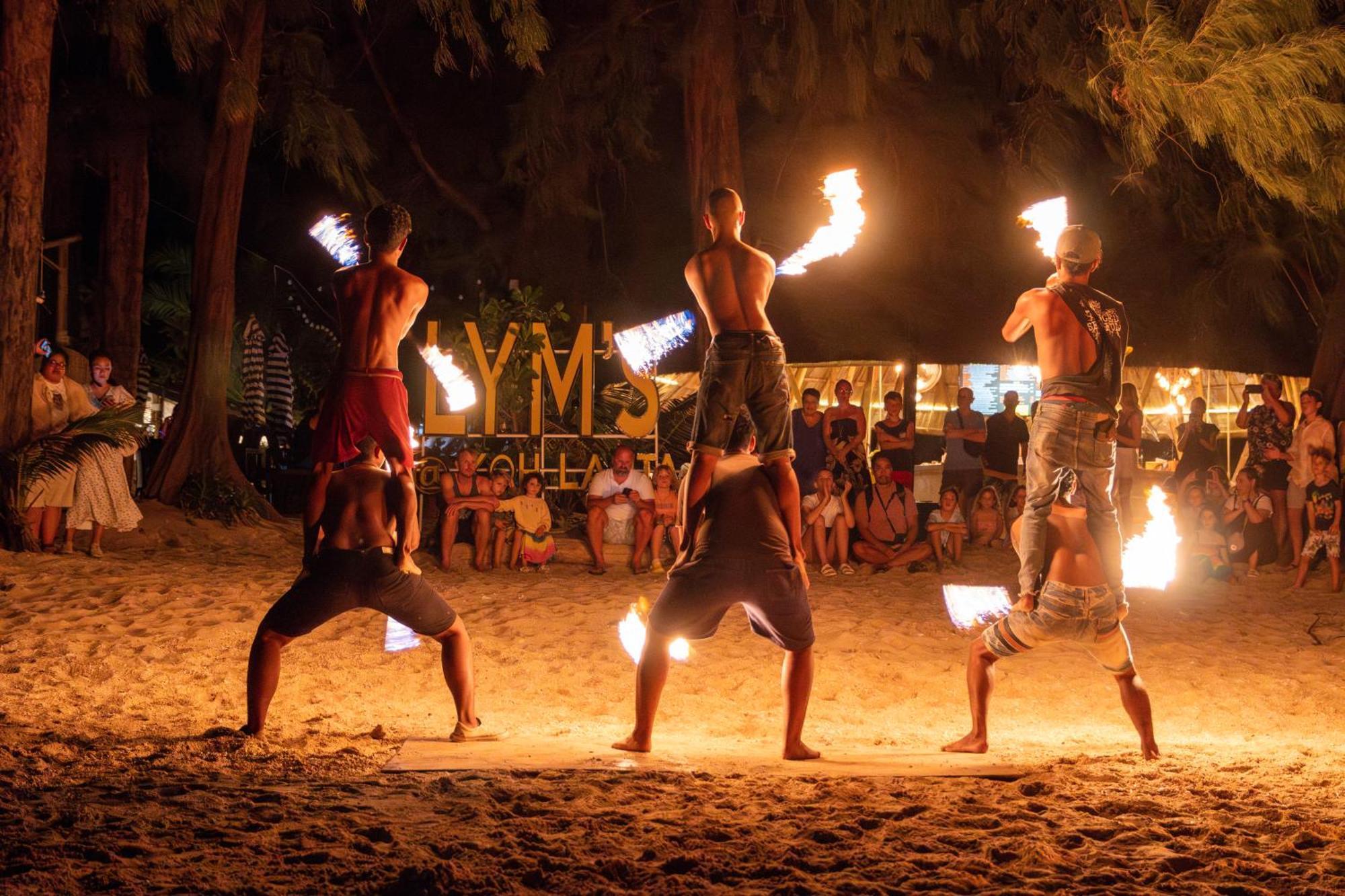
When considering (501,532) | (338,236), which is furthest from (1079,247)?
(338,236)

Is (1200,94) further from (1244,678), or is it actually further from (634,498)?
(634,498)

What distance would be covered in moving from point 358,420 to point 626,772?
195 cm

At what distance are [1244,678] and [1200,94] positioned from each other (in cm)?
533

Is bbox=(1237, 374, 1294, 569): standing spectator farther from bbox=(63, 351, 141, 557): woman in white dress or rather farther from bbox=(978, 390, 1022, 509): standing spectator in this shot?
bbox=(63, 351, 141, 557): woman in white dress

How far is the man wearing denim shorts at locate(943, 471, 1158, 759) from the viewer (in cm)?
539

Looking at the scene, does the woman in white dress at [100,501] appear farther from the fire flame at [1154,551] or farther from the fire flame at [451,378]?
the fire flame at [1154,551]

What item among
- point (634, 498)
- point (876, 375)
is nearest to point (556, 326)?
point (876, 375)

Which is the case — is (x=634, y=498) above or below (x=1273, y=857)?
above

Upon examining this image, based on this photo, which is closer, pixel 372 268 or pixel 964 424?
pixel 372 268

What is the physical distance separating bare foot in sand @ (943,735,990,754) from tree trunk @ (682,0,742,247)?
9448 mm

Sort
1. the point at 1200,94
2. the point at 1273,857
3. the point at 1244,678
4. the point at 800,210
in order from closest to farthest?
the point at 1273,857
the point at 1244,678
the point at 1200,94
the point at 800,210

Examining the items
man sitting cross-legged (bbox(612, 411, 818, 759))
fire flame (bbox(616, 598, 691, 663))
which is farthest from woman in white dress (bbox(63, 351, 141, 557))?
man sitting cross-legged (bbox(612, 411, 818, 759))

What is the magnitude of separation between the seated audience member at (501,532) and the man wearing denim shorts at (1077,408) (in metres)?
7.05

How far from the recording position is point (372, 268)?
18.9 ft
